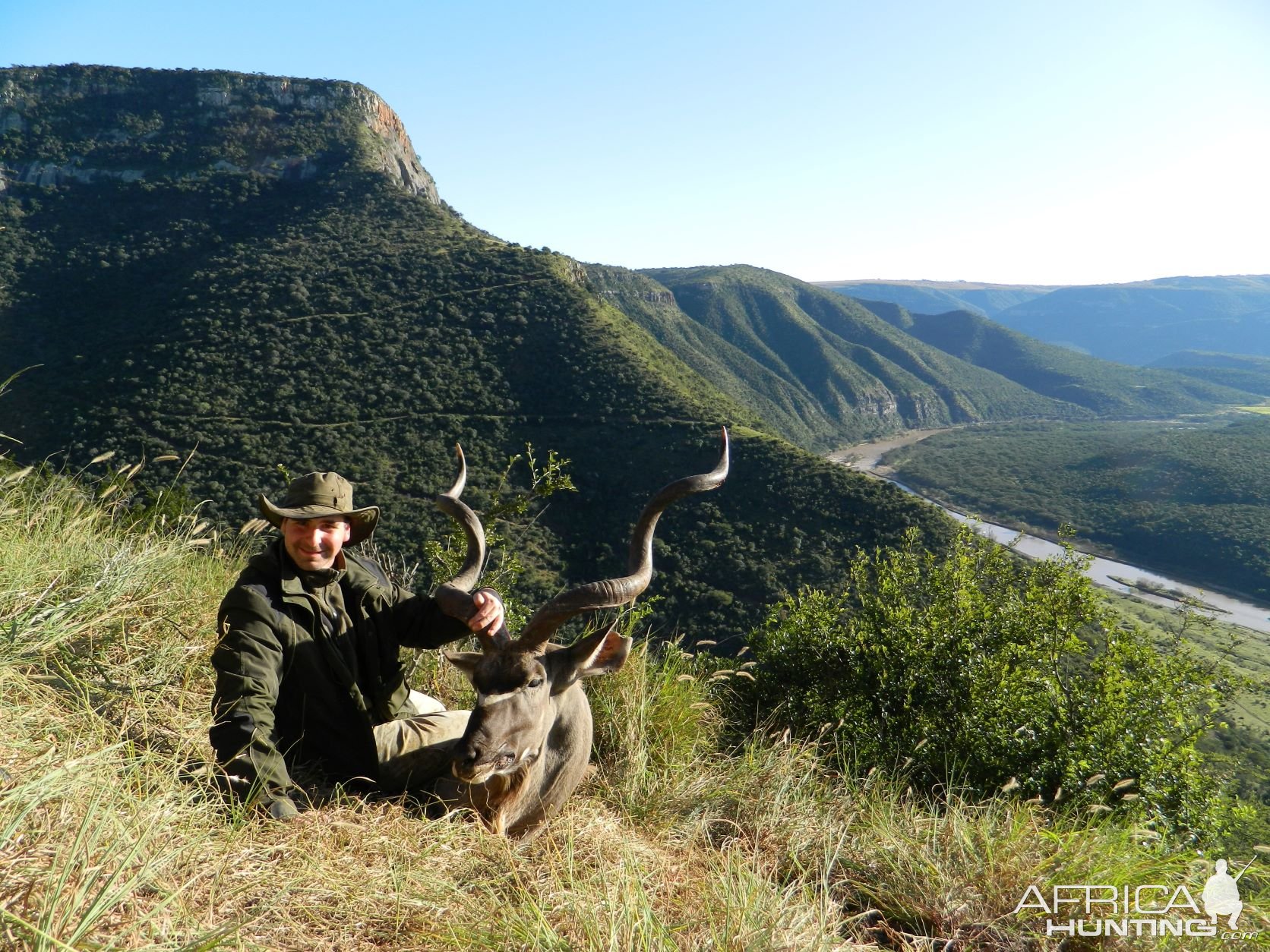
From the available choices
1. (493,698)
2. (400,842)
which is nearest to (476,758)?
(493,698)

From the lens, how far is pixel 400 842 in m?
3.46

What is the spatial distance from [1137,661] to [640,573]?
25.4 ft

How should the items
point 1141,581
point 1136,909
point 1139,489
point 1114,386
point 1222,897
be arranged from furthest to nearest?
point 1114,386 < point 1139,489 < point 1141,581 < point 1222,897 < point 1136,909

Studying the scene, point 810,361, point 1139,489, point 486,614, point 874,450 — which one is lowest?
point 1139,489

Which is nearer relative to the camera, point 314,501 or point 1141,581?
point 314,501

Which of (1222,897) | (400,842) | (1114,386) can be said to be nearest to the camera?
(400,842)

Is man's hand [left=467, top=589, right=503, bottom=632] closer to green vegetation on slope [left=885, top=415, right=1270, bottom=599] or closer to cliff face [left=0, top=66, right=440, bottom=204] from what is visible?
green vegetation on slope [left=885, top=415, right=1270, bottom=599]

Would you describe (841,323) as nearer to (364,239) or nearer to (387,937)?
(364,239)

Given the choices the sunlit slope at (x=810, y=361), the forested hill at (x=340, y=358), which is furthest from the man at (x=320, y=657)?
the sunlit slope at (x=810, y=361)

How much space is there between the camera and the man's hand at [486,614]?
4031 millimetres

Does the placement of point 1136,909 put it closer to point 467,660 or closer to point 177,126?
point 467,660

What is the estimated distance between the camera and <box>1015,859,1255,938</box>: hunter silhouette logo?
3.55 m

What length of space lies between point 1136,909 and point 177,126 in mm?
109306

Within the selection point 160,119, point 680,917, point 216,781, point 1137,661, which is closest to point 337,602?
point 216,781
